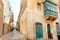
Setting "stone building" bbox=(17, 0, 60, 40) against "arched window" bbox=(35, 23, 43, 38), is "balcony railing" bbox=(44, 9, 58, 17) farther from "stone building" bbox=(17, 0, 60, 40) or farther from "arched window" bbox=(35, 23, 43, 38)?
"arched window" bbox=(35, 23, 43, 38)

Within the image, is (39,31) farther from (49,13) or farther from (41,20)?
(49,13)

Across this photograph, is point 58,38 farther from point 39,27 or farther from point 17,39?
point 17,39

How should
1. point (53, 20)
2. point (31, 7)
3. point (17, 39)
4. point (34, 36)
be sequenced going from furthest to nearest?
point (53, 20)
point (31, 7)
point (34, 36)
point (17, 39)

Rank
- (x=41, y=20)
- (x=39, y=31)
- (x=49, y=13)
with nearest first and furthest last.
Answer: (x=39, y=31) → (x=49, y=13) → (x=41, y=20)

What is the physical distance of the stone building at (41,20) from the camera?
53.0ft

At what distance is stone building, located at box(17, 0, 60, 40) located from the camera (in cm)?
1614

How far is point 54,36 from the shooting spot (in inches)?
696

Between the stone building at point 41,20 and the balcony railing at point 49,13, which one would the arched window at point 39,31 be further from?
the balcony railing at point 49,13

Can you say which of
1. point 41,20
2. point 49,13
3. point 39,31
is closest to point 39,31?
point 39,31

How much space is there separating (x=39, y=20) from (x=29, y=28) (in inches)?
77.7

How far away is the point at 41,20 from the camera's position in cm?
1711

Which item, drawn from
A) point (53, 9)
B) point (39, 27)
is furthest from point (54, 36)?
point (53, 9)

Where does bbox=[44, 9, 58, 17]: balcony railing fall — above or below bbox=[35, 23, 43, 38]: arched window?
above

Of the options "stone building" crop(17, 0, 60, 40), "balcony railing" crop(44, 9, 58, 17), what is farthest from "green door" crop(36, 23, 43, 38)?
"balcony railing" crop(44, 9, 58, 17)
